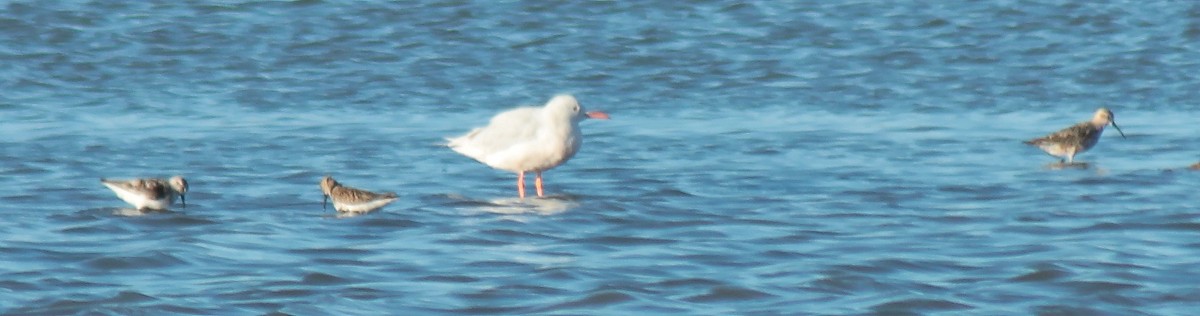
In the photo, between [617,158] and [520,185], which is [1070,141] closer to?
[617,158]

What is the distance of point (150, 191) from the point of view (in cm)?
1238

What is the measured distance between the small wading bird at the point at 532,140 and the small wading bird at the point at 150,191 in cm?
206

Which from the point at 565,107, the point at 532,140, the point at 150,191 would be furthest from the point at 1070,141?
the point at 150,191

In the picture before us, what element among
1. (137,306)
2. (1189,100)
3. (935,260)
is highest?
(137,306)

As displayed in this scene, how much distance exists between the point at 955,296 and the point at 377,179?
226 inches

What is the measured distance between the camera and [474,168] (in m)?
15.2

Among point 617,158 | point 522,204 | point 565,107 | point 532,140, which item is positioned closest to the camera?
point 522,204

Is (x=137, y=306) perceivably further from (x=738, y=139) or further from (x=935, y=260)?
(x=738, y=139)

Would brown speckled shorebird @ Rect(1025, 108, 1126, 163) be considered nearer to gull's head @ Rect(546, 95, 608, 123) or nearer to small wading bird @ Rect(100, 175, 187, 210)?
gull's head @ Rect(546, 95, 608, 123)

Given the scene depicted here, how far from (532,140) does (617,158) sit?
197cm

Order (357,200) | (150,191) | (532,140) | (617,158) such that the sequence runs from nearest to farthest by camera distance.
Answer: (357,200), (150,191), (532,140), (617,158)

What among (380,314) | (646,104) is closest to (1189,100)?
(646,104)

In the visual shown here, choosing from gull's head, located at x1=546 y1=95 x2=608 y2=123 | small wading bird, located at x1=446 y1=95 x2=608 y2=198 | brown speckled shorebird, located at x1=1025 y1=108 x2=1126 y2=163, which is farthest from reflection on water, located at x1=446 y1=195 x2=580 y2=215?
brown speckled shorebird, located at x1=1025 y1=108 x2=1126 y2=163

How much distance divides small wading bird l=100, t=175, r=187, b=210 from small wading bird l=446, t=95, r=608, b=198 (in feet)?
6.77
